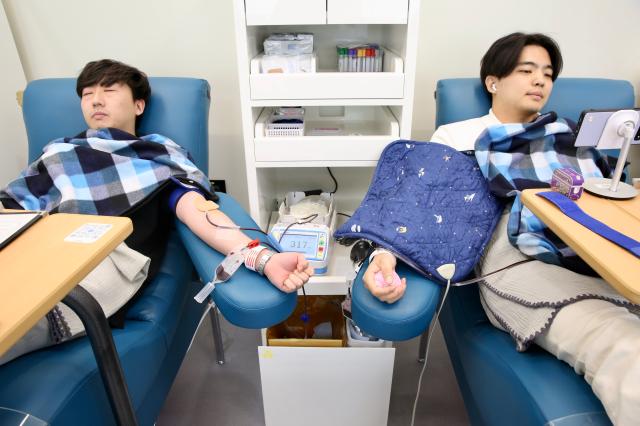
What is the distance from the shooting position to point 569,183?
825 millimetres

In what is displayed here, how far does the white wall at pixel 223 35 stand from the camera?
1.64m

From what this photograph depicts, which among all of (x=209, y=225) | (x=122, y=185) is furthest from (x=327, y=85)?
(x=122, y=185)

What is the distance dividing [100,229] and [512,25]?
65.0 inches

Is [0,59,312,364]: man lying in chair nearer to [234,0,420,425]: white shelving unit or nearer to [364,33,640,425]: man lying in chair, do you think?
[234,0,420,425]: white shelving unit

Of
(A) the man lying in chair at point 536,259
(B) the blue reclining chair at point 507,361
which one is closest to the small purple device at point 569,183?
(A) the man lying in chair at point 536,259

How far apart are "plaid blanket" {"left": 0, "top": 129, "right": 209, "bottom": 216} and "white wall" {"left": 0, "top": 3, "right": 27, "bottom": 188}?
62 centimetres

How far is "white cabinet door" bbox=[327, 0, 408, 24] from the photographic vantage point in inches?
46.3

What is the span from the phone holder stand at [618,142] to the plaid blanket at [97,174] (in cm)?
98

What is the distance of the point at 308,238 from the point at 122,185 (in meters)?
0.58

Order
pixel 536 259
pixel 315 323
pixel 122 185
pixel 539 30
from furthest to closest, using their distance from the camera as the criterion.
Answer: pixel 539 30, pixel 315 323, pixel 122 185, pixel 536 259

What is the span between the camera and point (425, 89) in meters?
1.78

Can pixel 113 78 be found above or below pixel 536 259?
above

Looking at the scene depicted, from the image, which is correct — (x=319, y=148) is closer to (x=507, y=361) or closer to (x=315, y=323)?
(x=315, y=323)

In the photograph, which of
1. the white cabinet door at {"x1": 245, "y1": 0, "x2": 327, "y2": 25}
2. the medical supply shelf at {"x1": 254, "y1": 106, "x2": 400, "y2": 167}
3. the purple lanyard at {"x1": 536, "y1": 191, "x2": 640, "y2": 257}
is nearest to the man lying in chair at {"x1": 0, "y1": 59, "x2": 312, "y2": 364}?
the medical supply shelf at {"x1": 254, "y1": 106, "x2": 400, "y2": 167}
